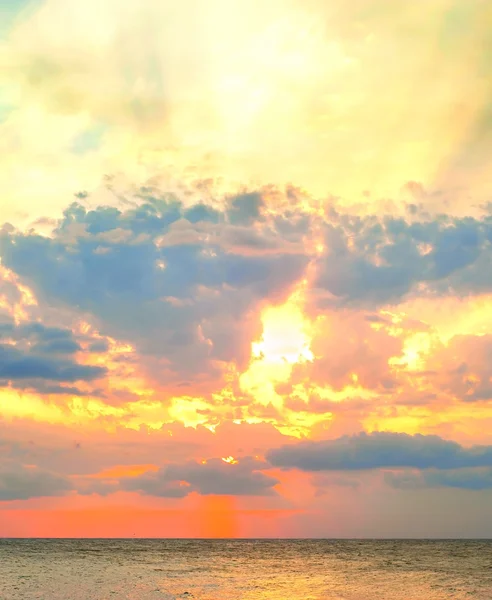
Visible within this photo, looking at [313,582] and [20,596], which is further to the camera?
[313,582]

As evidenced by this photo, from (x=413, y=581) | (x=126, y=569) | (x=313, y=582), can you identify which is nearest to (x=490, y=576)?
(x=413, y=581)

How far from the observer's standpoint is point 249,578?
8938 cm

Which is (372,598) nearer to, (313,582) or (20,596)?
(313,582)

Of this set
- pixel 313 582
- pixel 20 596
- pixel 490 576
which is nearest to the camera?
pixel 20 596

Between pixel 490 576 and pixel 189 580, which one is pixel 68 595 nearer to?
pixel 189 580

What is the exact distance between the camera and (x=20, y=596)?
64062mm

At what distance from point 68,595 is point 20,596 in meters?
4.72

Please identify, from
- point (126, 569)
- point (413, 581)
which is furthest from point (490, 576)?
point (126, 569)

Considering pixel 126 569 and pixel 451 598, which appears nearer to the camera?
pixel 451 598

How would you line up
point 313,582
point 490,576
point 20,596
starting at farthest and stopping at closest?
point 490,576
point 313,582
point 20,596

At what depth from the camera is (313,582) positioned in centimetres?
8506

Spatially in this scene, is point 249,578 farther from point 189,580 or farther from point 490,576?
point 490,576

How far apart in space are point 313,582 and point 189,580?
1640cm

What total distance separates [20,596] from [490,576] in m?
72.3
